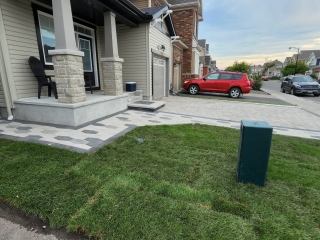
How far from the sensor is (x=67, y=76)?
4.18 metres

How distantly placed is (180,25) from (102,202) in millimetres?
15822

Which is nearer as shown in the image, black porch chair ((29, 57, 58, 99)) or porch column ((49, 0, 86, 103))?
porch column ((49, 0, 86, 103))

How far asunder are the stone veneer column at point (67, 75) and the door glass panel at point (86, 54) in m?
3.26

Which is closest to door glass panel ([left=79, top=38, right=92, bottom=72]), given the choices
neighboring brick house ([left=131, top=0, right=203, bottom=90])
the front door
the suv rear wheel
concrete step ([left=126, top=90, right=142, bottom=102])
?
the front door

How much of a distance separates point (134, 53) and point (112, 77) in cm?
246

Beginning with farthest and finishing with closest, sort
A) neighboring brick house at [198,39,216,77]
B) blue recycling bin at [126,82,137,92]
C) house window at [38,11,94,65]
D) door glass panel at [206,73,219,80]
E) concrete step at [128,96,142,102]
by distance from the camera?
1. neighboring brick house at [198,39,216,77]
2. door glass panel at [206,73,219,80]
3. blue recycling bin at [126,82,137,92]
4. concrete step at [128,96,142,102]
5. house window at [38,11,94,65]

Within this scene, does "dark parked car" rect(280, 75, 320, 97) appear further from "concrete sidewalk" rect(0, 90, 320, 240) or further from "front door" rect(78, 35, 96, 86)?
"front door" rect(78, 35, 96, 86)

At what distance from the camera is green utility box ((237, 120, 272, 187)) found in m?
2.18

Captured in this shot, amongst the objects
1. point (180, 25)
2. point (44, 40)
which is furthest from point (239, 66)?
point (44, 40)

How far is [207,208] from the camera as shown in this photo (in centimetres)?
192

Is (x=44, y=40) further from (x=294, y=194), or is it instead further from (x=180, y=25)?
(x=180, y=25)

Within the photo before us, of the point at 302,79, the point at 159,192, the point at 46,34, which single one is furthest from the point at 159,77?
the point at 302,79

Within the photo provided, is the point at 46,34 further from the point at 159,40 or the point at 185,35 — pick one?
the point at 185,35

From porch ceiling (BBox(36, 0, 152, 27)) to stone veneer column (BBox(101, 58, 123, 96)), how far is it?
5.10 feet
